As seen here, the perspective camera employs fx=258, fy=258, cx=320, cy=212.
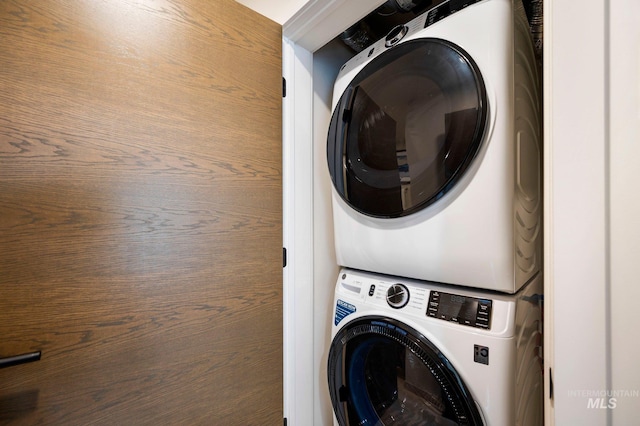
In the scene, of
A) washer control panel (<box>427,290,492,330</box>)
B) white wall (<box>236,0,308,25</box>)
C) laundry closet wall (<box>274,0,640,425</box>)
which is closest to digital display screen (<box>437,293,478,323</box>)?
washer control panel (<box>427,290,492,330</box>)

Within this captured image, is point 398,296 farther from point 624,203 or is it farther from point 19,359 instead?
point 19,359

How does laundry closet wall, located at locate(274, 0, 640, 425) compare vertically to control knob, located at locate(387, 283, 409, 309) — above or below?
above

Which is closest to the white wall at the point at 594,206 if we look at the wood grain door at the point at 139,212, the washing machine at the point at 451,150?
the washing machine at the point at 451,150

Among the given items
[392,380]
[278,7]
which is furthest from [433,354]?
[278,7]

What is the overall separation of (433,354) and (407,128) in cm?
72

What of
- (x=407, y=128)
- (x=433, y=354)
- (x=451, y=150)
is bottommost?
(x=433, y=354)

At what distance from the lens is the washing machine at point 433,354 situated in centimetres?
70

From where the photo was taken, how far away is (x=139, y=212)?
794mm

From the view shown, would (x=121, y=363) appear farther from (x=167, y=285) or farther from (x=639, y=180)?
(x=639, y=180)

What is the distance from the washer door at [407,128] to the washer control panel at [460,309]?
29 centimetres

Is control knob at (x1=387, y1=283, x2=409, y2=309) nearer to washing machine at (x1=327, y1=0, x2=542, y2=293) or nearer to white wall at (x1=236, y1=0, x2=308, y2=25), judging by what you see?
washing machine at (x1=327, y1=0, x2=542, y2=293)

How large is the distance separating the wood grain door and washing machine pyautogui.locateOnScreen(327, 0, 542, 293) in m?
0.41

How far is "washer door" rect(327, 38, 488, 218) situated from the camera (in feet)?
2.45

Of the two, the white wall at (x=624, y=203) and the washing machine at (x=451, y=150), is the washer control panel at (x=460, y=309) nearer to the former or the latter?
the washing machine at (x=451, y=150)
